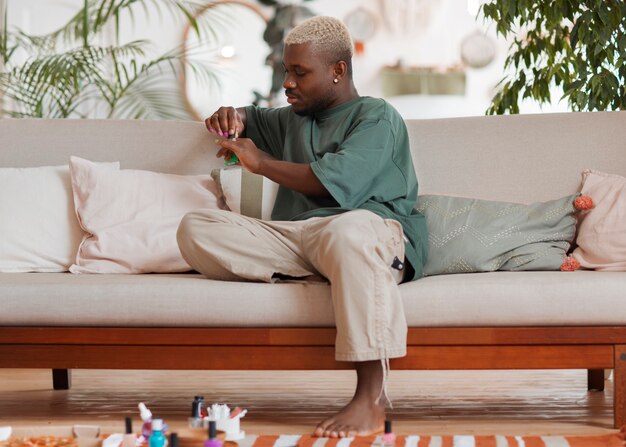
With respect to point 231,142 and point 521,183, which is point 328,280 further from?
point 521,183

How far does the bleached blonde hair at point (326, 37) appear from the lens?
96.1 inches

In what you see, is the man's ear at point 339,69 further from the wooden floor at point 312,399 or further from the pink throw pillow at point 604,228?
the wooden floor at point 312,399

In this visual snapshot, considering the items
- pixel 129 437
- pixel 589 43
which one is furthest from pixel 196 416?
pixel 589 43

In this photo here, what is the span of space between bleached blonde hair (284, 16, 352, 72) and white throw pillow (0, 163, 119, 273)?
2.31 ft

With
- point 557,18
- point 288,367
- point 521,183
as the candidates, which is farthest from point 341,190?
point 557,18

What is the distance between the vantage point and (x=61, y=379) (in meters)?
2.75

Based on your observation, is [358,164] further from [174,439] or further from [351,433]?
[174,439]

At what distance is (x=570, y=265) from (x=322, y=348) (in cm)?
76

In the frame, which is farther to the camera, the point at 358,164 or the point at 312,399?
the point at 312,399

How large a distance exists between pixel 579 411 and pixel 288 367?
83cm

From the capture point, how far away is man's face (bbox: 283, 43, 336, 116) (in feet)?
7.99

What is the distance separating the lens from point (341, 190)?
2.24m

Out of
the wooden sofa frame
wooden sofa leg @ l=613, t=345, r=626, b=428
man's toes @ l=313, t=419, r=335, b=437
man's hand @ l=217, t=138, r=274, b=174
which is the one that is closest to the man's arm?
man's hand @ l=217, t=138, r=274, b=174

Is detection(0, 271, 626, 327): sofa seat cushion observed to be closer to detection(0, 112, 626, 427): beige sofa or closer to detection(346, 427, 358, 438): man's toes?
detection(0, 112, 626, 427): beige sofa
